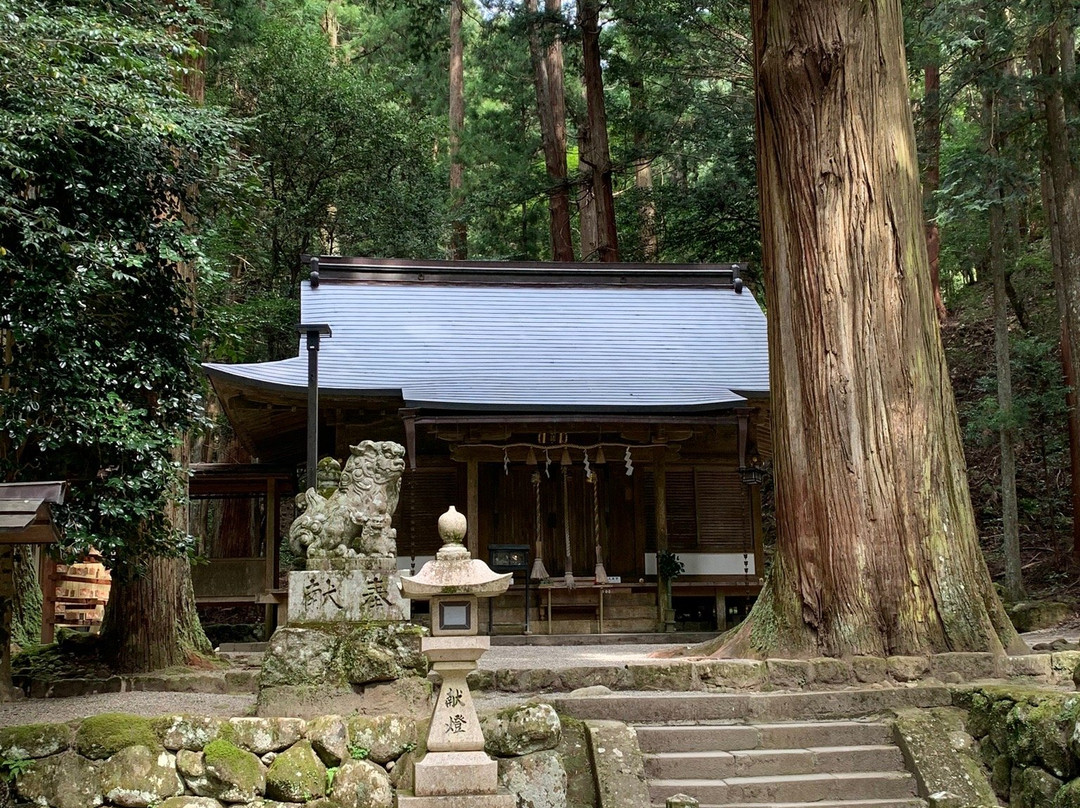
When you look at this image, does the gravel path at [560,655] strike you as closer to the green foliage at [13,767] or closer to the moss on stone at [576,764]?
the moss on stone at [576,764]

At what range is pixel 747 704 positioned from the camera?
6.32m

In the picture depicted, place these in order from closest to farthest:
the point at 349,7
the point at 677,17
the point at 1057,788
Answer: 1. the point at 1057,788
2. the point at 677,17
3. the point at 349,7

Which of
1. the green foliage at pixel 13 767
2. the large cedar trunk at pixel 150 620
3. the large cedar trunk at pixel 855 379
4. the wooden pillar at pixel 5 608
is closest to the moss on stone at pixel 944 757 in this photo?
the large cedar trunk at pixel 855 379

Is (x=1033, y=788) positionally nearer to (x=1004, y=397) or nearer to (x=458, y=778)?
(x=458, y=778)

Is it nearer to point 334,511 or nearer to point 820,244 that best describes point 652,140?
point 820,244

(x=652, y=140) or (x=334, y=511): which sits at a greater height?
(x=652, y=140)

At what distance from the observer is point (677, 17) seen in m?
19.2

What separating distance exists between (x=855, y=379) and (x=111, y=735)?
553 cm

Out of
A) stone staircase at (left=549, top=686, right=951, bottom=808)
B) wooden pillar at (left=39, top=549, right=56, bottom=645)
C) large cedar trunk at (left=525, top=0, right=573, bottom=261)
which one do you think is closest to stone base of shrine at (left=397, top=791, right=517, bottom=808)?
stone staircase at (left=549, top=686, right=951, bottom=808)

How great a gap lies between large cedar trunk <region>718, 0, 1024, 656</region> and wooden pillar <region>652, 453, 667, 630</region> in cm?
562

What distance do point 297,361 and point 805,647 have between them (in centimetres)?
893

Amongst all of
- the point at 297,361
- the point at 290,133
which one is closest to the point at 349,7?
the point at 290,133

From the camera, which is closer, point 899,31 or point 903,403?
point 903,403

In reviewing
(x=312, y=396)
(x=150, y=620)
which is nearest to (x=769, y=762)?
(x=150, y=620)
